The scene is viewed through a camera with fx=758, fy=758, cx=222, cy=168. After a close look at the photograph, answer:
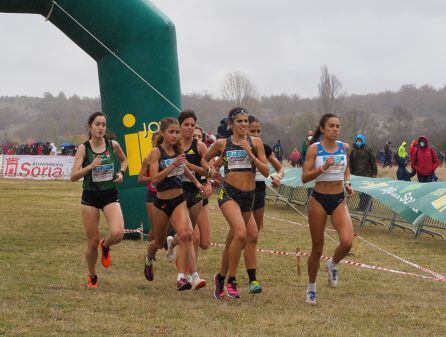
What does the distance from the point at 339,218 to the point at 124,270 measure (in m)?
3.35

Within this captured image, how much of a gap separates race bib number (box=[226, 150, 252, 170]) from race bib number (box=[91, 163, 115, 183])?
53.7 inches

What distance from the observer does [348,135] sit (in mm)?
80062

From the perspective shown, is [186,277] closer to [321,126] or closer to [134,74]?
[321,126]

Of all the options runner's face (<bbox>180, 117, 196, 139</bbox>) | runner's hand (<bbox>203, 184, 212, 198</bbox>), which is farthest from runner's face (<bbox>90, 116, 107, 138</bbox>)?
runner's hand (<bbox>203, 184, 212, 198</bbox>)

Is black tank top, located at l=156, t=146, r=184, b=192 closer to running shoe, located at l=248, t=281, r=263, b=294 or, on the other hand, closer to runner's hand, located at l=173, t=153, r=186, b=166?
runner's hand, located at l=173, t=153, r=186, b=166

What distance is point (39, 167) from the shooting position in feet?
106

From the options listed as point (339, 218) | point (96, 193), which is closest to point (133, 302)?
point (96, 193)

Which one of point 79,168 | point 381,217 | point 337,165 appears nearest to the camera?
point 337,165

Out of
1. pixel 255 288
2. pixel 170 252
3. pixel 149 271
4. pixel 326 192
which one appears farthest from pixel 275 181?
pixel 170 252

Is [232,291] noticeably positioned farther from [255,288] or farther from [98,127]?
[98,127]

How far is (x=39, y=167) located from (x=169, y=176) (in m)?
25.3

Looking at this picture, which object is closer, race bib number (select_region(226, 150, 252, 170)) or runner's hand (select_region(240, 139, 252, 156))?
runner's hand (select_region(240, 139, 252, 156))

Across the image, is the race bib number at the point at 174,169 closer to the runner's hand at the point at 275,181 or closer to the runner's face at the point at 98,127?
the runner's face at the point at 98,127

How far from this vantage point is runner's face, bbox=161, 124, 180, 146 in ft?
26.2
